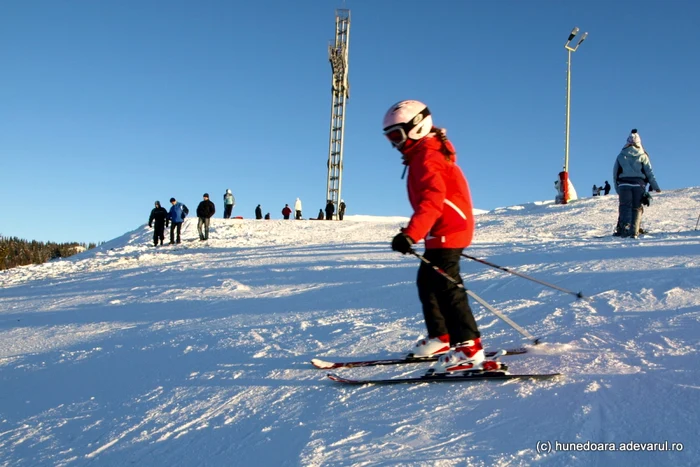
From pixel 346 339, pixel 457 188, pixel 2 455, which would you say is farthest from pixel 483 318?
pixel 2 455

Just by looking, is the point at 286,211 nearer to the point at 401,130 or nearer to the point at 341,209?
the point at 341,209

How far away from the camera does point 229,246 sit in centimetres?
1883

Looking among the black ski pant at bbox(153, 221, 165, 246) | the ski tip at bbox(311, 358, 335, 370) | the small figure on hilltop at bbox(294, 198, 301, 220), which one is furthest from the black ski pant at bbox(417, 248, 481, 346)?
the small figure on hilltop at bbox(294, 198, 301, 220)

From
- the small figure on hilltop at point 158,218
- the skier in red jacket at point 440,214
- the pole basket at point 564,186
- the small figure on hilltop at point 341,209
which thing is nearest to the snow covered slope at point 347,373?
the skier in red jacket at point 440,214

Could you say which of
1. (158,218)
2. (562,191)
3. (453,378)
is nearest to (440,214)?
(453,378)

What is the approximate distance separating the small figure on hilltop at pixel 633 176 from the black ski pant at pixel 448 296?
26.0ft

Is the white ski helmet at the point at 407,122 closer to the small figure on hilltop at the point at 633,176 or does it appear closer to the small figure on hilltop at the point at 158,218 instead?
the small figure on hilltop at the point at 633,176

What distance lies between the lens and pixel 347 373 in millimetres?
4094

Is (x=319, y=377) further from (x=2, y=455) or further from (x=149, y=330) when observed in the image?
(x=149, y=330)

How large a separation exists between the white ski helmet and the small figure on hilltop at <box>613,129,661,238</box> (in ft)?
26.1

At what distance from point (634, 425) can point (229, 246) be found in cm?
1685

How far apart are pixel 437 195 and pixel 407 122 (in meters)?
0.54

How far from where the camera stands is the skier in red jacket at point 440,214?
12.1ft

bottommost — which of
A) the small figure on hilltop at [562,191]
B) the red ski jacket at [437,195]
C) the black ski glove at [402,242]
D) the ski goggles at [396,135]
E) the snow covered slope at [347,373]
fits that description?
the snow covered slope at [347,373]
